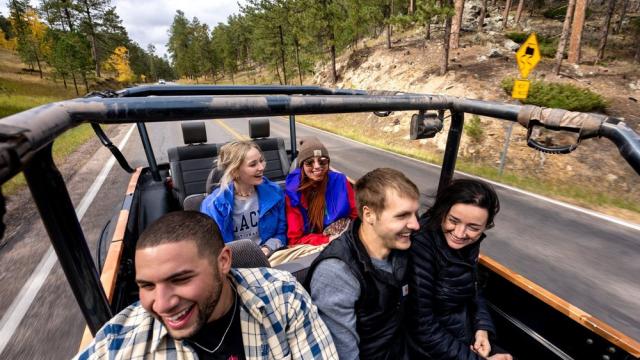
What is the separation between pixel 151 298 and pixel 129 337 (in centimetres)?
23

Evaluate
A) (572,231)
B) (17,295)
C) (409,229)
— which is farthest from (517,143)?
(17,295)

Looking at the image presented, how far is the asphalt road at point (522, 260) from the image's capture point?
3127mm

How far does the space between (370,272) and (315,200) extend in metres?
1.73

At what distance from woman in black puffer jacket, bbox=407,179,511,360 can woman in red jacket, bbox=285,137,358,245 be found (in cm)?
124

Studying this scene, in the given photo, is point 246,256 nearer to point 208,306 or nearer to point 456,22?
point 208,306

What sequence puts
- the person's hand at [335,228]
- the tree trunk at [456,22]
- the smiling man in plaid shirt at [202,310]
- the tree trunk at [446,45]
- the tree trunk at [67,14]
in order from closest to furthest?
1. the smiling man in plaid shirt at [202,310]
2. the person's hand at [335,228]
3. the tree trunk at [446,45]
4. the tree trunk at [456,22]
5. the tree trunk at [67,14]

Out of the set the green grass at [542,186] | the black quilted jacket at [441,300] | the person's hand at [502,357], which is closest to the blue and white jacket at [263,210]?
the black quilted jacket at [441,300]

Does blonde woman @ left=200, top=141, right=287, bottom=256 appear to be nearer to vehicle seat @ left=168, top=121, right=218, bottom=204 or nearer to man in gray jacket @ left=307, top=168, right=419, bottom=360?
man in gray jacket @ left=307, top=168, right=419, bottom=360

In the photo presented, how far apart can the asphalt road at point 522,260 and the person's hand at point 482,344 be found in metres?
1.24

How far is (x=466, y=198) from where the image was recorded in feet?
6.23

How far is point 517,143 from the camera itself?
10.6 meters

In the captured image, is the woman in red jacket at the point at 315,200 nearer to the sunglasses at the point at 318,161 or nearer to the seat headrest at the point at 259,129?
the sunglasses at the point at 318,161

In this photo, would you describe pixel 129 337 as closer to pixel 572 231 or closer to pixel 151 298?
pixel 151 298

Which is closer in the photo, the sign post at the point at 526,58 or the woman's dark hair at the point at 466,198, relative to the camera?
the woman's dark hair at the point at 466,198
